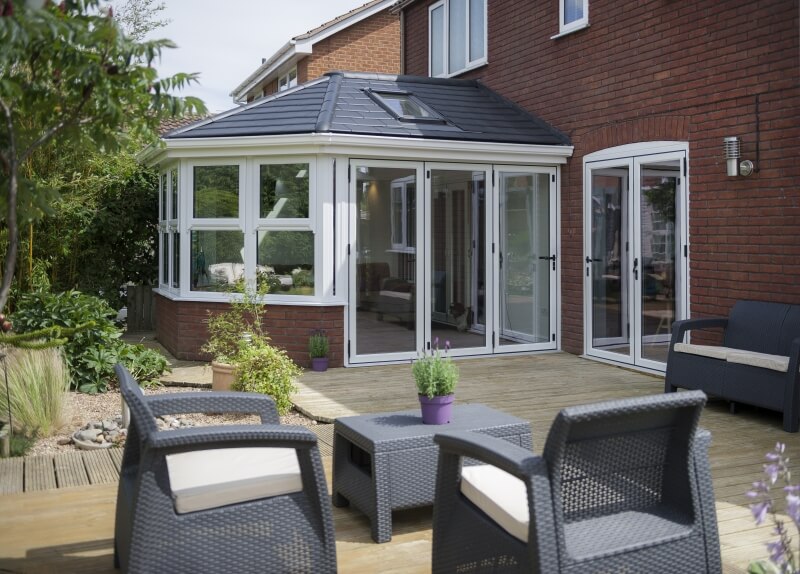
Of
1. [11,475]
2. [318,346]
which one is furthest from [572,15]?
[11,475]

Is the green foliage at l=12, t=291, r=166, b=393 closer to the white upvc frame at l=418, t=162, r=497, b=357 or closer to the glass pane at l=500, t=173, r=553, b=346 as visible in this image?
the white upvc frame at l=418, t=162, r=497, b=357

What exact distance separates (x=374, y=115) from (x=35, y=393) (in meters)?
5.14

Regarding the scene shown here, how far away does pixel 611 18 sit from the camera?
9.30 m

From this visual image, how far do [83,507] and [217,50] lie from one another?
23276mm

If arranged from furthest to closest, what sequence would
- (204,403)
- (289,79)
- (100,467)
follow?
1. (289,79)
2. (100,467)
3. (204,403)

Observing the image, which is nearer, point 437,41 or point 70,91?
point 70,91

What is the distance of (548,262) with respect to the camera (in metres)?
10.1

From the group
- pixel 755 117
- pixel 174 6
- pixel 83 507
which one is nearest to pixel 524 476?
pixel 83 507

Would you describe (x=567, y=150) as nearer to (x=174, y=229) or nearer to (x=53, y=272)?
(x=174, y=229)

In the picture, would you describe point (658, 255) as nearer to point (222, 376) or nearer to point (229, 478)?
point (222, 376)

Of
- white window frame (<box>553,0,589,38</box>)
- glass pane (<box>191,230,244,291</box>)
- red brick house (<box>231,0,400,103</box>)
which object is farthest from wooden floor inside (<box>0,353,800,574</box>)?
red brick house (<box>231,0,400,103</box>)

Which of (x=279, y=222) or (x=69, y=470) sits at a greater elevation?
(x=279, y=222)

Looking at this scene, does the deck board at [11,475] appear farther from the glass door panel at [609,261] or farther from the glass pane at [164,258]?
the glass door panel at [609,261]

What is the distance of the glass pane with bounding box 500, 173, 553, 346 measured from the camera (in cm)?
993
